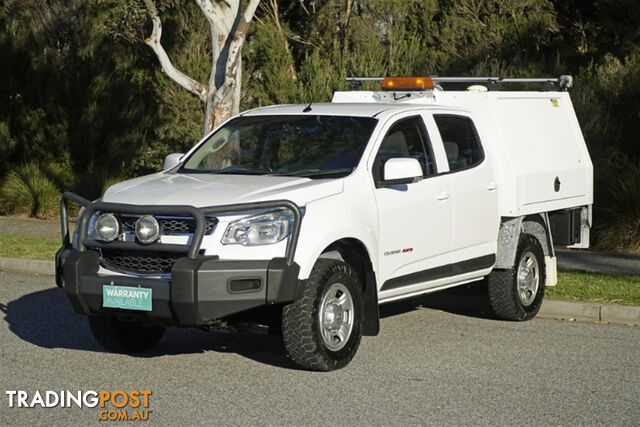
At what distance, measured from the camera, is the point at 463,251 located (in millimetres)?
10047

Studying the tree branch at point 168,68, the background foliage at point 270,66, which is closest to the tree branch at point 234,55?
the tree branch at point 168,68

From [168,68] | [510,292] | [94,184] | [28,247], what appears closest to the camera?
[510,292]

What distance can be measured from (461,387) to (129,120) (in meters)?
16.6

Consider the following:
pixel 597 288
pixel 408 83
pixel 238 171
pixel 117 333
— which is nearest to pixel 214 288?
pixel 117 333

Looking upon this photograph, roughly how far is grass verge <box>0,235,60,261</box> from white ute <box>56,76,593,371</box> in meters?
5.41

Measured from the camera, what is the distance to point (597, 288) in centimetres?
1209

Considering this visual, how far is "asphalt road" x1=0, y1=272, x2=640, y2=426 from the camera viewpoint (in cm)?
731

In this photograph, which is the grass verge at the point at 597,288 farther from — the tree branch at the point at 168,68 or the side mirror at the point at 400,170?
the tree branch at the point at 168,68

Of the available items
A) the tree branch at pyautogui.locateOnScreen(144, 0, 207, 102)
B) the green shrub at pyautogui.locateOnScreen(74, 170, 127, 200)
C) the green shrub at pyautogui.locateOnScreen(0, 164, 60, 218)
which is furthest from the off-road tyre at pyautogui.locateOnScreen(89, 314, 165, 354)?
the green shrub at pyautogui.locateOnScreen(0, 164, 60, 218)

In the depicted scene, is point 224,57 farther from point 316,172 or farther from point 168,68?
point 316,172

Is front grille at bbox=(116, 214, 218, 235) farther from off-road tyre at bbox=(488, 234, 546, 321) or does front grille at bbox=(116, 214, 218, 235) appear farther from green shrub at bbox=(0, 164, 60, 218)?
green shrub at bbox=(0, 164, 60, 218)

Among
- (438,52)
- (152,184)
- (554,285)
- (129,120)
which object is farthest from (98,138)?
(152,184)

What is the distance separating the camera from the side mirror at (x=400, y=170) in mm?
8914

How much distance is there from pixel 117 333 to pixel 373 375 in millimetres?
2022
